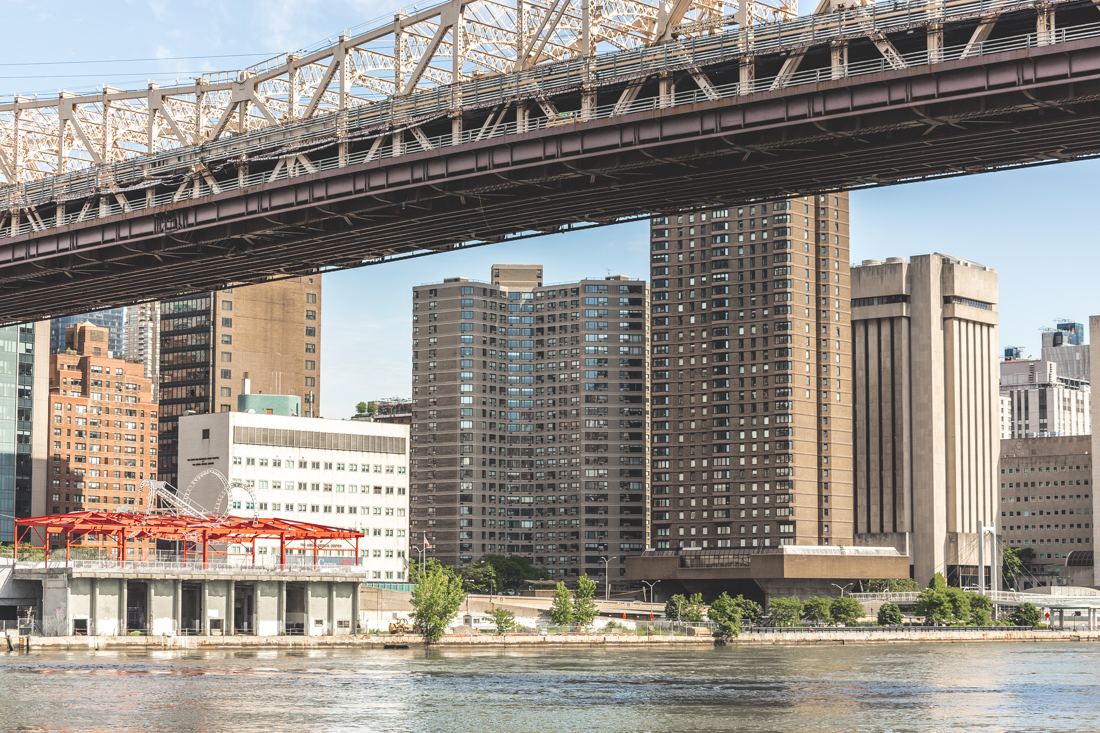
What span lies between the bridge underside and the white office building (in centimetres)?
7313

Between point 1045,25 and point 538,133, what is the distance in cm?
1845

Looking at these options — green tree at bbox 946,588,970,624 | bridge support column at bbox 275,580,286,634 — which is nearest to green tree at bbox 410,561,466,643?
bridge support column at bbox 275,580,286,634

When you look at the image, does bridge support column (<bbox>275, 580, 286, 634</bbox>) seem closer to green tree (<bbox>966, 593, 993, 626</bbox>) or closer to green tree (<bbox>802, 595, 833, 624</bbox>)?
green tree (<bbox>802, 595, 833, 624</bbox>)

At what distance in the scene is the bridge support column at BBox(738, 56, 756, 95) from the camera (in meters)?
52.0

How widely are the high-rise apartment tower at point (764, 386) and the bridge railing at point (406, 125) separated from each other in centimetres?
12453

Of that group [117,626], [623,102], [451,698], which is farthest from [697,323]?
[623,102]

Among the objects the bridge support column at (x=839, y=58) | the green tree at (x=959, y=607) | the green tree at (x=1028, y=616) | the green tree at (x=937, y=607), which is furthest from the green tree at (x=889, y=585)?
the bridge support column at (x=839, y=58)

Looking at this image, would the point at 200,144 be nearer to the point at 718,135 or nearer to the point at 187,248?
the point at 187,248

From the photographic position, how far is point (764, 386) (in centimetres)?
19425

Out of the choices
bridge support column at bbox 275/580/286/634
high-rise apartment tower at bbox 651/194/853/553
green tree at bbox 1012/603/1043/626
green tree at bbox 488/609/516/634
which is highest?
high-rise apartment tower at bbox 651/194/853/553

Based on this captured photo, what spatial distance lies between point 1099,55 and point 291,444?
121060 mm

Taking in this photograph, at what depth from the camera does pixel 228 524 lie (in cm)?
12069

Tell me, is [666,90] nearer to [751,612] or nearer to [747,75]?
[747,75]

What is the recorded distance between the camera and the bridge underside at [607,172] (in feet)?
156
